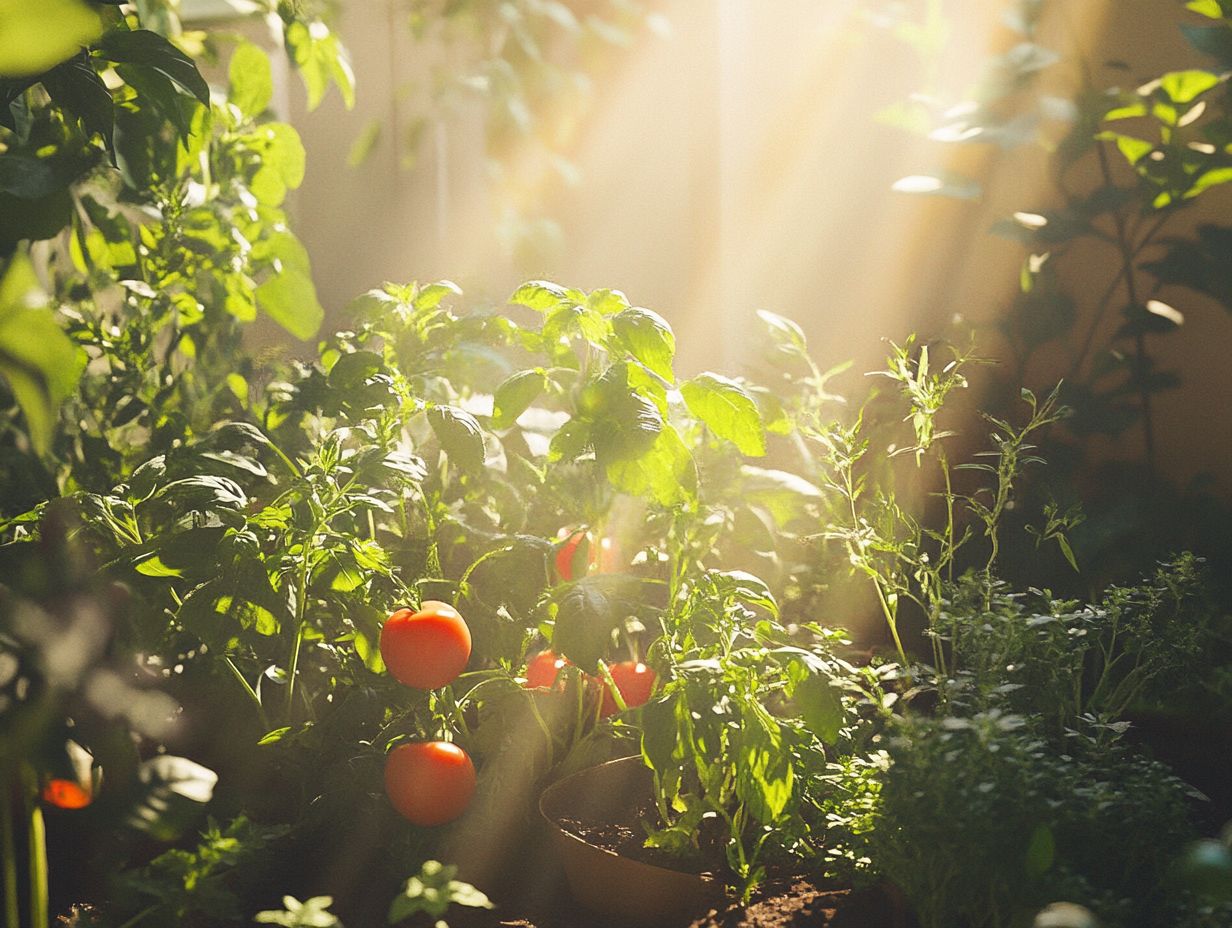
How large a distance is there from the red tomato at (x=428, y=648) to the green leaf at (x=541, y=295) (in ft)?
0.87

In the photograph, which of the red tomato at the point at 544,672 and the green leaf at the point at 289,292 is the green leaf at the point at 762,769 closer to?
the red tomato at the point at 544,672

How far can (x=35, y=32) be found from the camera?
461mm

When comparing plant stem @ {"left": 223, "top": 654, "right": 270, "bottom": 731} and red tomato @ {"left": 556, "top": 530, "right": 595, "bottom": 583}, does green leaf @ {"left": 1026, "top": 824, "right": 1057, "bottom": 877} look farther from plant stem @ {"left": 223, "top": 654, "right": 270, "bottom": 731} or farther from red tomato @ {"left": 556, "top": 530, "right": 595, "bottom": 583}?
plant stem @ {"left": 223, "top": 654, "right": 270, "bottom": 731}

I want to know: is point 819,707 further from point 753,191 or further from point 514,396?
point 753,191

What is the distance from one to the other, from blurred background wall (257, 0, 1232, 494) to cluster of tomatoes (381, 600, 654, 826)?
56cm

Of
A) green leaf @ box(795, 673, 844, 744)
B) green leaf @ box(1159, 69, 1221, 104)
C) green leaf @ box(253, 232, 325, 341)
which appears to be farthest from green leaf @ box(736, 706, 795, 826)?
green leaf @ box(1159, 69, 1221, 104)

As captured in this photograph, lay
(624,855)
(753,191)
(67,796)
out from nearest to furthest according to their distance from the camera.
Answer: (67,796), (624,855), (753,191)

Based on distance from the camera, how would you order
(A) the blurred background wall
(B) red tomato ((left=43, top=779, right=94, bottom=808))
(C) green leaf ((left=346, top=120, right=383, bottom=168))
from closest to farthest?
(B) red tomato ((left=43, top=779, right=94, bottom=808))
(A) the blurred background wall
(C) green leaf ((left=346, top=120, right=383, bottom=168))

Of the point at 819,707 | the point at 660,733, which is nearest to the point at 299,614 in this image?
the point at 660,733

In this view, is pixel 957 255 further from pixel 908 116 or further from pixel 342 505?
pixel 342 505

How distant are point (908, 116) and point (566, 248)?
30.2 inches

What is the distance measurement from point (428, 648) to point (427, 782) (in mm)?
108

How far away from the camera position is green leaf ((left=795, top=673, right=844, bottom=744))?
748 mm

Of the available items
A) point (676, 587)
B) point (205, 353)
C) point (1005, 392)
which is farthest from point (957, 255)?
point (205, 353)
